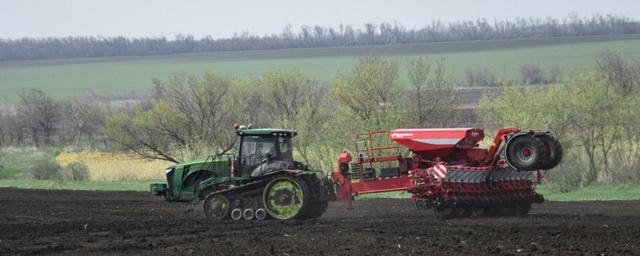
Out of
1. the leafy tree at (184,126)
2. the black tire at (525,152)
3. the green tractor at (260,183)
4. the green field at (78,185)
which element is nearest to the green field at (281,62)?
the leafy tree at (184,126)

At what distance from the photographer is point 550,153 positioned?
18.8 metres

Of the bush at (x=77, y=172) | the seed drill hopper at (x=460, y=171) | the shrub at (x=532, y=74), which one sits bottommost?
the bush at (x=77, y=172)

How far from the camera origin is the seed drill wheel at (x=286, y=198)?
19.4 meters

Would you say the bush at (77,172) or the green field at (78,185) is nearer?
the green field at (78,185)

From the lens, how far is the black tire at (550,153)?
18750mm

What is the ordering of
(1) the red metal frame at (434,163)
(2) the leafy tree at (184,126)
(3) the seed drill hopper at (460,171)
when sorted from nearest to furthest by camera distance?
(3) the seed drill hopper at (460,171), (1) the red metal frame at (434,163), (2) the leafy tree at (184,126)

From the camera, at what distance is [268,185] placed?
1966cm

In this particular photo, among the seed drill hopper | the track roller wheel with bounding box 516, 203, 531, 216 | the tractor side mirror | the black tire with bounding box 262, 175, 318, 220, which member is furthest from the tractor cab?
the track roller wheel with bounding box 516, 203, 531, 216

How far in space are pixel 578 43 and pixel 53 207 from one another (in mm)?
97876

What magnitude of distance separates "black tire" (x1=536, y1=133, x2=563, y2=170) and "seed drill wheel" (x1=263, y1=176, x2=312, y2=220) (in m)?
4.95

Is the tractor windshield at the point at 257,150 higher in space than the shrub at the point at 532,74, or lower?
higher

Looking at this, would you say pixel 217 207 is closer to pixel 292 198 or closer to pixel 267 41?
pixel 292 198

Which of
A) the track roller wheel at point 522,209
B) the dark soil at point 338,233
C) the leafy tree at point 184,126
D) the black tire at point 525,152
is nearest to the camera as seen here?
the dark soil at point 338,233

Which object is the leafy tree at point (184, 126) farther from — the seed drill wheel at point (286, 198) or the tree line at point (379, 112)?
the seed drill wheel at point (286, 198)
